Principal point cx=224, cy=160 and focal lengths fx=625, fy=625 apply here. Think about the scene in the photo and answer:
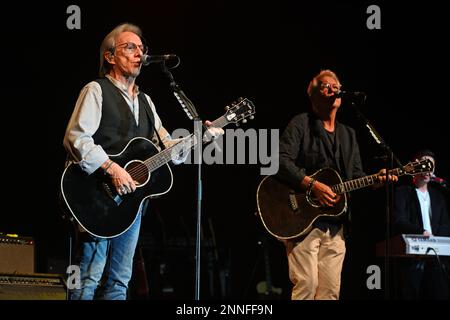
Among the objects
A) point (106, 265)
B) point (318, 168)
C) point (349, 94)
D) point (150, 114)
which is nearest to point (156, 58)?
point (150, 114)

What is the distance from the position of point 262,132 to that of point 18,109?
2.79 metres

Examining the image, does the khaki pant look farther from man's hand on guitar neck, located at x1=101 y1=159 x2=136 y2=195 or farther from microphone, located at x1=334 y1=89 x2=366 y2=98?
man's hand on guitar neck, located at x1=101 y1=159 x2=136 y2=195

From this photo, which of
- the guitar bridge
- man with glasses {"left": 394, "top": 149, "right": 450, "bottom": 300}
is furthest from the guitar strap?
man with glasses {"left": 394, "top": 149, "right": 450, "bottom": 300}

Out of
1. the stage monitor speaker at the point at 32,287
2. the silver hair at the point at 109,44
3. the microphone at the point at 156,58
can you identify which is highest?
the silver hair at the point at 109,44

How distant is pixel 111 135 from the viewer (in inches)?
162

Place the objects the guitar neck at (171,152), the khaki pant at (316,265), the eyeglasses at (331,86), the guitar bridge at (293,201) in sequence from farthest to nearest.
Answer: the eyeglasses at (331,86)
the guitar bridge at (293,201)
the khaki pant at (316,265)
the guitar neck at (171,152)

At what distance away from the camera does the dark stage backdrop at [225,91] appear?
691 centimetres

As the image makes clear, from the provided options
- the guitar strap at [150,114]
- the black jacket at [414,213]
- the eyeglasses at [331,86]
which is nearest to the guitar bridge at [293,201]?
the eyeglasses at [331,86]

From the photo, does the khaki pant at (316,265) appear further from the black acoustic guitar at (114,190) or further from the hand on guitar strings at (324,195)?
the black acoustic guitar at (114,190)

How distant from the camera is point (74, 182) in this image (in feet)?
12.8

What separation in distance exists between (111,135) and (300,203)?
170cm

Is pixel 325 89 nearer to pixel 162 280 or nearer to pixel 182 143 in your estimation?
pixel 182 143
